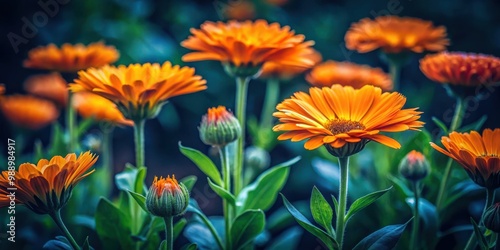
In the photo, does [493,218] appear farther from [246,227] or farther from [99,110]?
[99,110]

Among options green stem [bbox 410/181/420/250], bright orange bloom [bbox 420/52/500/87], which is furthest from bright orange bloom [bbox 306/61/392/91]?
green stem [bbox 410/181/420/250]

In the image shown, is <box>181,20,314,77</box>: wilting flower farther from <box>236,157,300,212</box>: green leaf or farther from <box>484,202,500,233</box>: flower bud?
<box>484,202,500,233</box>: flower bud

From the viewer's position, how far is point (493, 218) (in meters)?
0.84

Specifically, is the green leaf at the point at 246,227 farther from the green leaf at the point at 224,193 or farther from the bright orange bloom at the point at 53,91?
the bright orange bloom at the point at 53,91

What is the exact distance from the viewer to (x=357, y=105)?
922 millimetres

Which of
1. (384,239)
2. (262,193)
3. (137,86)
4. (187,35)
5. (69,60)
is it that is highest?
(187,35)

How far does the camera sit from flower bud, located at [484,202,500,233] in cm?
84

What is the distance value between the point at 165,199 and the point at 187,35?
4.72 feet

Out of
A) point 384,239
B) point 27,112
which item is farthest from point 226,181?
point 27,112

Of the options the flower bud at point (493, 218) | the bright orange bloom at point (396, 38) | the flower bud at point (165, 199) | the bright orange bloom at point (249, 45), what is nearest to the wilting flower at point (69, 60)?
the bright orange bloom at point (249, 45)

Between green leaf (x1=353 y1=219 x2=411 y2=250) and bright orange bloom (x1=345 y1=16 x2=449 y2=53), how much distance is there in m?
0.55

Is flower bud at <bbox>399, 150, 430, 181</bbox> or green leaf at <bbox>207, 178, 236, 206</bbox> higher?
flower bud at <bbox>399, 150, 430, 181</bbox>

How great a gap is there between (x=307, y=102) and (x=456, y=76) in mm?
354

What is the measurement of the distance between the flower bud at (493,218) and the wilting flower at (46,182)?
0.68 m
